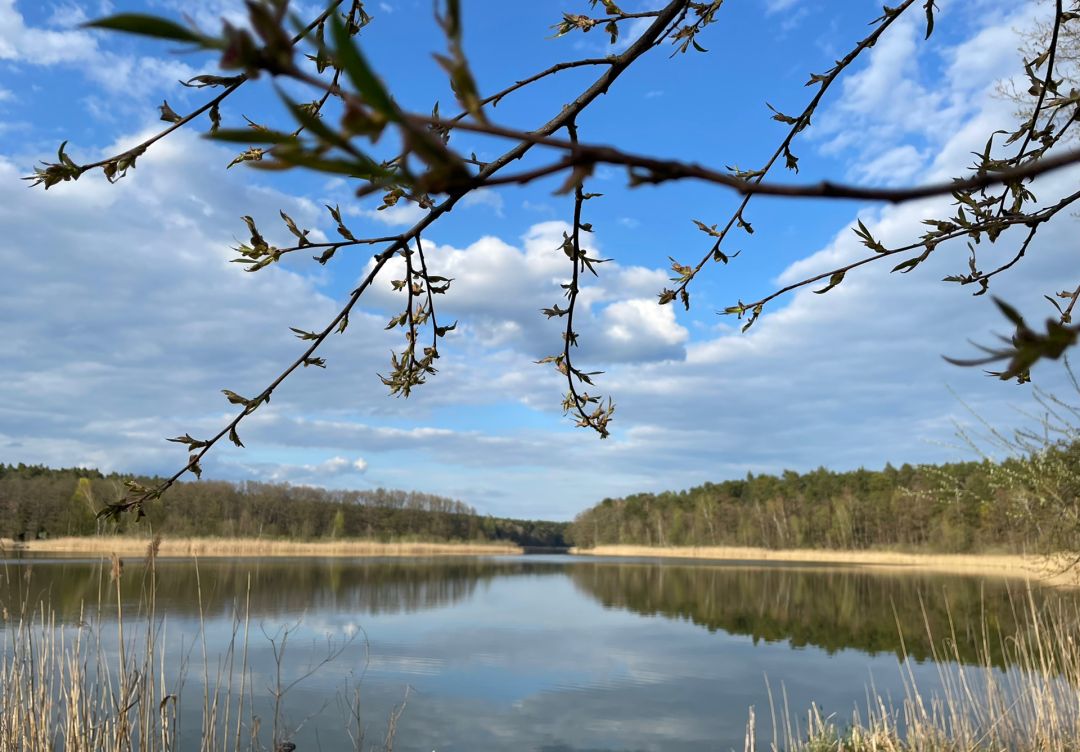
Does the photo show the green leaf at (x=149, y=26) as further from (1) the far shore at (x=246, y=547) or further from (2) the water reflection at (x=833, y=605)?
(1) the far shore at (x=246, y=547)

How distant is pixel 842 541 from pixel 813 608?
135 ft

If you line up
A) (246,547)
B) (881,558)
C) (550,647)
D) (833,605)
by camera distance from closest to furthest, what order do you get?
1. (550,647)
2. (833,605)
3. (246,547)
4. (881,558)

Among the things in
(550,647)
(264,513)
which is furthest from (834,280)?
(264,513)

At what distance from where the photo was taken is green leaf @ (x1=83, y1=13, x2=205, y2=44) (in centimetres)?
39

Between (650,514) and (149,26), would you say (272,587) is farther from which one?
(650,514)

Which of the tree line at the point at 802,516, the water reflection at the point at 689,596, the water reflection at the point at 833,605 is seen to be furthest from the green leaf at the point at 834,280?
the tree line at the point at 802,516

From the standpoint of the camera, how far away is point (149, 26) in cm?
39

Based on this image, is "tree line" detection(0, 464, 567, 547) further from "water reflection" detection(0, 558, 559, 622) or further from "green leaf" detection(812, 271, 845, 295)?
"green leaf" detection(812, 271, 845, 295)

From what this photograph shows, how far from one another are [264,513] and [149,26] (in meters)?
53.8

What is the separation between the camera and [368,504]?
240 ft

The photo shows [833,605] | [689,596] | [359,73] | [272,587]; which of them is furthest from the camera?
[689,596]

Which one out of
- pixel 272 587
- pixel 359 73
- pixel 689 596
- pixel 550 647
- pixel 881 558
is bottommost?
pixel 881 558

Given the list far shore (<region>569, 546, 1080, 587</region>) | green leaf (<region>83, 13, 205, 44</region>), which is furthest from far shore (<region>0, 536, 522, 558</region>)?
green leaf (<region>83, 13, 205, 44</region>)

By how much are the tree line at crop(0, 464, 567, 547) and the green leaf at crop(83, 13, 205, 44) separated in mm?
16301
